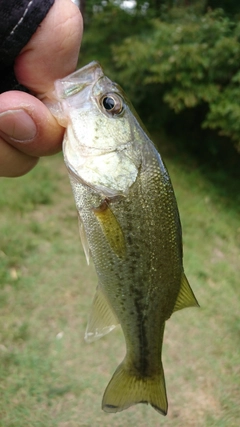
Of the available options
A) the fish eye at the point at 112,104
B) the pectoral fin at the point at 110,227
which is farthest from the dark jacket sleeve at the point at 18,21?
the pectoral fin at the point at 110,227

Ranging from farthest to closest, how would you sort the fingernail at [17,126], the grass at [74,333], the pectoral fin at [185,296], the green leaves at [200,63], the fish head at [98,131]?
the green leaves at [200,63], the grass at [74,333], the pectoral fin at [185,296], the fish head at [98,131], the fingernail at [17,126]

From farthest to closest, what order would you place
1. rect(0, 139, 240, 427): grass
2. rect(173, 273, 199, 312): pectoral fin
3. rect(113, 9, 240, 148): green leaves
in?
1. rect(113, 9, 240, 148): green leaves
2. rect(0, 139, 240, 427): grass
3. rect(173, 273, 199, 312): pectoral fin

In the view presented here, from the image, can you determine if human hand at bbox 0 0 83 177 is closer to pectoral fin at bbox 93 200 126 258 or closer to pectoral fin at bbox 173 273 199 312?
pectoral fin at bbox 93 200 126 258

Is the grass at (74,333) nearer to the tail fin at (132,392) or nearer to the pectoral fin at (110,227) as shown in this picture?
the tail fin at (132,392)

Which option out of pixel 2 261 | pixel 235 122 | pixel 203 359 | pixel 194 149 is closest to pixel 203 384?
pixel 203 359

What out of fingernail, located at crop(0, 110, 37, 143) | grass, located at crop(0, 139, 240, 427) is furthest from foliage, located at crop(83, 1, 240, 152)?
fingernail, located at crop(0, 110, 37, 143)

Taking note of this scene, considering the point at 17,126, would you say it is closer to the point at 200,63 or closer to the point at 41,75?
the point at 41,75
